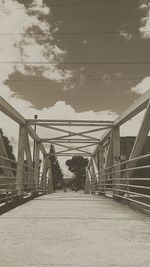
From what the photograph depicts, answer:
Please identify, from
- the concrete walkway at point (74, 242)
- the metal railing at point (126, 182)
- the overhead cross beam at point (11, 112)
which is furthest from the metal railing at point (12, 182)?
the metal railing at point (126, 182)

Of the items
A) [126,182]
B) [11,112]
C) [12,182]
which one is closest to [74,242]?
[126,182]

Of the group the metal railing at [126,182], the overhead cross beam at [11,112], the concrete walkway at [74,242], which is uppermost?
the overhead cross beam at [11,112]

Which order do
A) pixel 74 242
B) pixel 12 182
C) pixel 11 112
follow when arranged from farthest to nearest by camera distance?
pixel 11 112
pixel 12 182
pixel 74 242

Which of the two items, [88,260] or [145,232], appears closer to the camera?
[88,260]

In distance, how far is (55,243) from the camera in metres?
3.74

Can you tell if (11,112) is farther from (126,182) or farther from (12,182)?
(126,182)

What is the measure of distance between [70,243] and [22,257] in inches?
30.4

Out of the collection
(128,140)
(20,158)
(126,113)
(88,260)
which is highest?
(128,140)

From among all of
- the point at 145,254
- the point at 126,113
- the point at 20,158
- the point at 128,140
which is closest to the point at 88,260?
the point at 145,254

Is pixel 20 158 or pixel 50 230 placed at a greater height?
pixel 20 158

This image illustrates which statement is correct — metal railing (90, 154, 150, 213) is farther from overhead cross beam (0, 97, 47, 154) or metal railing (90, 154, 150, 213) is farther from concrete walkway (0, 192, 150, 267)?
overhead cross beam (0, 97, 47, 154)

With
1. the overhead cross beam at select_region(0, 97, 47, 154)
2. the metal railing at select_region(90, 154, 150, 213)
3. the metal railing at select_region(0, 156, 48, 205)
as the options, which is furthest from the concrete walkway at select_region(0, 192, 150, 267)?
the overhead cross beam at select_region(0, 97, 47, 154)

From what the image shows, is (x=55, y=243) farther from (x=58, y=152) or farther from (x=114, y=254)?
(x=58, y=152)

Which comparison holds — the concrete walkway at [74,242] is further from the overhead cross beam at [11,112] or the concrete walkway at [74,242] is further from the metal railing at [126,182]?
the overhead cross beam at [11,112]
